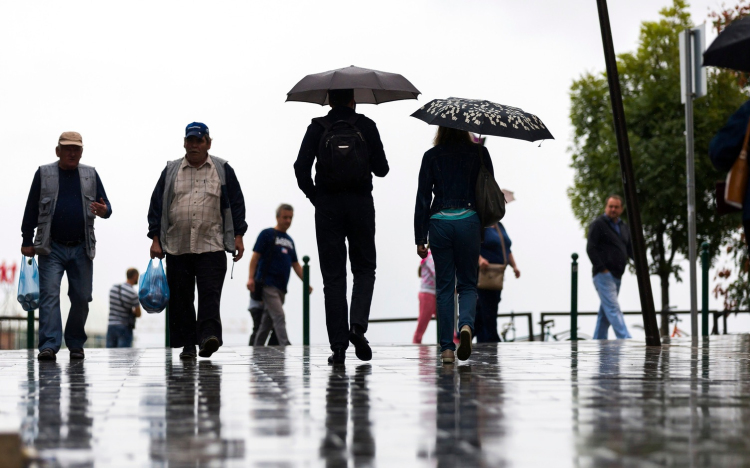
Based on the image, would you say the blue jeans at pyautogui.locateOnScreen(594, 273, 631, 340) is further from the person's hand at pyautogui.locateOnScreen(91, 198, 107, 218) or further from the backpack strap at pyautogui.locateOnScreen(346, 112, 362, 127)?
the person's hand at pyautogui.locateOnScreen(91, 198, 107, 218)

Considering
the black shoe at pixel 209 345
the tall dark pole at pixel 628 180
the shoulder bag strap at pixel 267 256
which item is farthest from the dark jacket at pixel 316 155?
the shoulder bag strap at pixel 267 256

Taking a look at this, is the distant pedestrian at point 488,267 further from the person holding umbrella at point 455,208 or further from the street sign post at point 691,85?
the person holding umbrella at point 455,208

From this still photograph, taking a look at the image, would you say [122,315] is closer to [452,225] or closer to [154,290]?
[154,290]

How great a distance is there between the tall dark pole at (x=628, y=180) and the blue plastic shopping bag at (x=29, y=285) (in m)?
5.97

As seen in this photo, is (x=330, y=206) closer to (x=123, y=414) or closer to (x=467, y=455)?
(x=123, y=414)

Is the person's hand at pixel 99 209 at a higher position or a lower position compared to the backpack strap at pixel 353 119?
lower

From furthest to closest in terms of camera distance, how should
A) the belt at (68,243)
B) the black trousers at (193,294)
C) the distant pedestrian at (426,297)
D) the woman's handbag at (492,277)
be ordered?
the distant pedestrian at (426,297) → the woman's handbag at (492,277) → the belt at (68,243) → the black trousers at (193,294)

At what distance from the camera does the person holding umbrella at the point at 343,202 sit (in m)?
8.90

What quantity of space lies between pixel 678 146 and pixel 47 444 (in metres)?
35.9

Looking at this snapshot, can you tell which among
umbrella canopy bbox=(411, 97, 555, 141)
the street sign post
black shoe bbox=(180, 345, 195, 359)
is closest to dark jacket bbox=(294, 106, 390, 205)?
umbrella canopy bbox=(411, 97, 555, 141)

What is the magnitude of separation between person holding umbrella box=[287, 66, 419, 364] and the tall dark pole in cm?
419

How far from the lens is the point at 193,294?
406 inches

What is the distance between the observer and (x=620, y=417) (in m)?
5.25

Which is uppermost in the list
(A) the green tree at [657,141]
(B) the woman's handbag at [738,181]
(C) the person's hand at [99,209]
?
(A) the green tree at [657,141]
